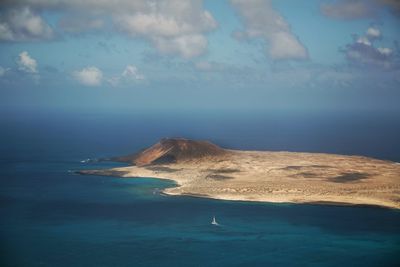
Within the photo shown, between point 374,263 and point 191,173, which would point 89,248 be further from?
point 191,173

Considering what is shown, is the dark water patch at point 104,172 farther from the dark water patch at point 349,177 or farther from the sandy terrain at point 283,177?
the dark water patch at point 349,177

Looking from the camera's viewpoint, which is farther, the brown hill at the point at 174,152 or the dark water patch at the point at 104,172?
the brown hill at the point at 174,152

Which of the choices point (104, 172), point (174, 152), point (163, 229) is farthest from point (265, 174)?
point (163, 229)

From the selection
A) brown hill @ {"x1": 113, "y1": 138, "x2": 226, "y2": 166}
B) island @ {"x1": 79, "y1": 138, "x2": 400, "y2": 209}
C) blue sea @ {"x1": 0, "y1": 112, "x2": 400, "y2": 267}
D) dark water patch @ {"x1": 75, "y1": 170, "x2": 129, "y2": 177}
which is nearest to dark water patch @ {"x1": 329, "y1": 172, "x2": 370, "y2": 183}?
island @ {"x1": 79, "y1": 138, "x2": 400, "y2": 209}

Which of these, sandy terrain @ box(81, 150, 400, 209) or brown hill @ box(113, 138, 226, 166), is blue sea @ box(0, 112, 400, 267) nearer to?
sandy terrain @ box(81, 150, 400, 209)

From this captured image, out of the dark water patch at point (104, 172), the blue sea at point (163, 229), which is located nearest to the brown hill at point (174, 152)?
the dark water patch at point (104, 172)

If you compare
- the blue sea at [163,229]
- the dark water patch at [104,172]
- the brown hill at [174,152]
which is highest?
the brown hill at [174,152]
